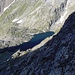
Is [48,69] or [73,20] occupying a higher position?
[73,20]

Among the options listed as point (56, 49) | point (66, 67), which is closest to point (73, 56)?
point (66, 67)

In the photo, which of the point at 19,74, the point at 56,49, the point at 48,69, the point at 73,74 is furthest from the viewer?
the point at 19,74

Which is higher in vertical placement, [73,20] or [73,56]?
[73,20]

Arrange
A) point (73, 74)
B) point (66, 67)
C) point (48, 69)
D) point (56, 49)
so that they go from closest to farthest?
1. point (73, 74)
2. point (66, 67)
3. point (48, 69)
4. point (56, 49)

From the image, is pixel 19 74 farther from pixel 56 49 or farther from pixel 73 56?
Result: pixel 73 56

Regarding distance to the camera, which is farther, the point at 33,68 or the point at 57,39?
the point at 57,39

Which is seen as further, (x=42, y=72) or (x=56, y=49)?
(x=56, y=49)

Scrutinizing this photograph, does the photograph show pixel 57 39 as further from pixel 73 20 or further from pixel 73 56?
pixel 73 56

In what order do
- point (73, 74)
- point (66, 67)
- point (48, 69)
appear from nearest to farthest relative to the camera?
point (73, 74)
point (66, 67)
point (48, 69)

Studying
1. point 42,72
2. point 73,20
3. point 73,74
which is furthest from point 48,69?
point 73,20

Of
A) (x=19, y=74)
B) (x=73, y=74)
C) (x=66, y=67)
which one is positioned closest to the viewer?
(x=73, y=74)
